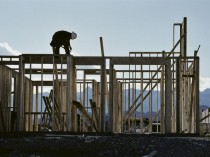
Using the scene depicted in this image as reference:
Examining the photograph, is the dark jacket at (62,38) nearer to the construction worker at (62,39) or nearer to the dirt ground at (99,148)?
the construction worker at (62,39)

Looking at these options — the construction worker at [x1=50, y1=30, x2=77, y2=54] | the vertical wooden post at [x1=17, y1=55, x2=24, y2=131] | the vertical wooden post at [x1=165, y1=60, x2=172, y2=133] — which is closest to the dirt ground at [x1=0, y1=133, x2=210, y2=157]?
the vertical wooden post at [x1=165, y1=60, x2=172, y2=133]

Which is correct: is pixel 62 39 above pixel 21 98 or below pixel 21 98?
above

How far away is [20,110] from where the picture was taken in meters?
21.1

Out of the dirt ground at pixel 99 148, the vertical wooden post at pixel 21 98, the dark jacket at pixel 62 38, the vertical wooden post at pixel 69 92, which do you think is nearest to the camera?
the dirt ground at pixel 99 148

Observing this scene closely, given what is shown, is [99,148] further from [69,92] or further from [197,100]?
[197,100]

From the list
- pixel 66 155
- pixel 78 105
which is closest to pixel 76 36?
pixel 78 105

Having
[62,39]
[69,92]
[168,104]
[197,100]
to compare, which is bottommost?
[168,104]

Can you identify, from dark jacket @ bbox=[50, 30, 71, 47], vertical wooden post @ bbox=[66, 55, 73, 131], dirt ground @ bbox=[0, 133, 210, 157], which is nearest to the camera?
dirt ground @ bbox=[0, 133, 210, 157]

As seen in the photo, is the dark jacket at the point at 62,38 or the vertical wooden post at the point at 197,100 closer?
the vertical wooden post at the point at 197,100

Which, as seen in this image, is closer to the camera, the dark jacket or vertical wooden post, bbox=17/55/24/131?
vertical wooden post, bbox=17/55/24/131

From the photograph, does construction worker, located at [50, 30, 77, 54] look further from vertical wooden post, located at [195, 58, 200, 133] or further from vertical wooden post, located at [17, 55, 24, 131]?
vertical wooden post, located at [195, 58, 200, 133]

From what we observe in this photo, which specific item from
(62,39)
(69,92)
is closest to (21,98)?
(69,92)

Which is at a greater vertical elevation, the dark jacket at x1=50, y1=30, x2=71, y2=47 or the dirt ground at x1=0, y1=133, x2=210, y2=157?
the dark jacket at x1=50, y1=30, x2=71, y2=47

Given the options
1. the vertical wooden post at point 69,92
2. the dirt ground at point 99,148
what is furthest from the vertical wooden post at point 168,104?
the dirt ground at point 99,148
